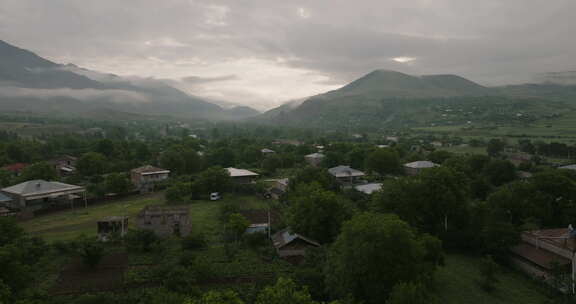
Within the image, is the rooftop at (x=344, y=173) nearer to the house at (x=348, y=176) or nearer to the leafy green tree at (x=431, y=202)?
the house at (x=348, y=176)

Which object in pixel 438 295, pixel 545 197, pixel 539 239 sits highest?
pixel 545 197

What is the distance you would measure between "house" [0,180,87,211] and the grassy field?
294cm

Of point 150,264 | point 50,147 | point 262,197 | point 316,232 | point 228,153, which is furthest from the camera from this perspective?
point 50,147

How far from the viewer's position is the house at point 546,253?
736 inches

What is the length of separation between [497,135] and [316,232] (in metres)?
98.8

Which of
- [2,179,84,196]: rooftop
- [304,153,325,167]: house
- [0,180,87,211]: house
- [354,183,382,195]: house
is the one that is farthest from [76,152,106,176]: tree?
[354,183,382,195]: house

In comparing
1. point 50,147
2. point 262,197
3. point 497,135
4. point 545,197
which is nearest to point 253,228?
point 262,197

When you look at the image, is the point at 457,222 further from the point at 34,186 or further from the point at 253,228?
the point at 34,186

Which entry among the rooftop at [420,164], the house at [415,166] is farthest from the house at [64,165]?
the rooftop at [420,164]

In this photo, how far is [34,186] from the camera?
36.4 meters

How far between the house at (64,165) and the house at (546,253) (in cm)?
5834

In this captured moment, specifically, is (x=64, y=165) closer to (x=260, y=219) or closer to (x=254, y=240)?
(x=260, y=219)

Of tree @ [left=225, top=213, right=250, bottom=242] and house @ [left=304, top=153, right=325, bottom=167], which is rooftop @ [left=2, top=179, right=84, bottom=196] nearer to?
tree @ [left=225, top=213, right=250, bottom=242]

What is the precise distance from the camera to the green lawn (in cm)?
1767
